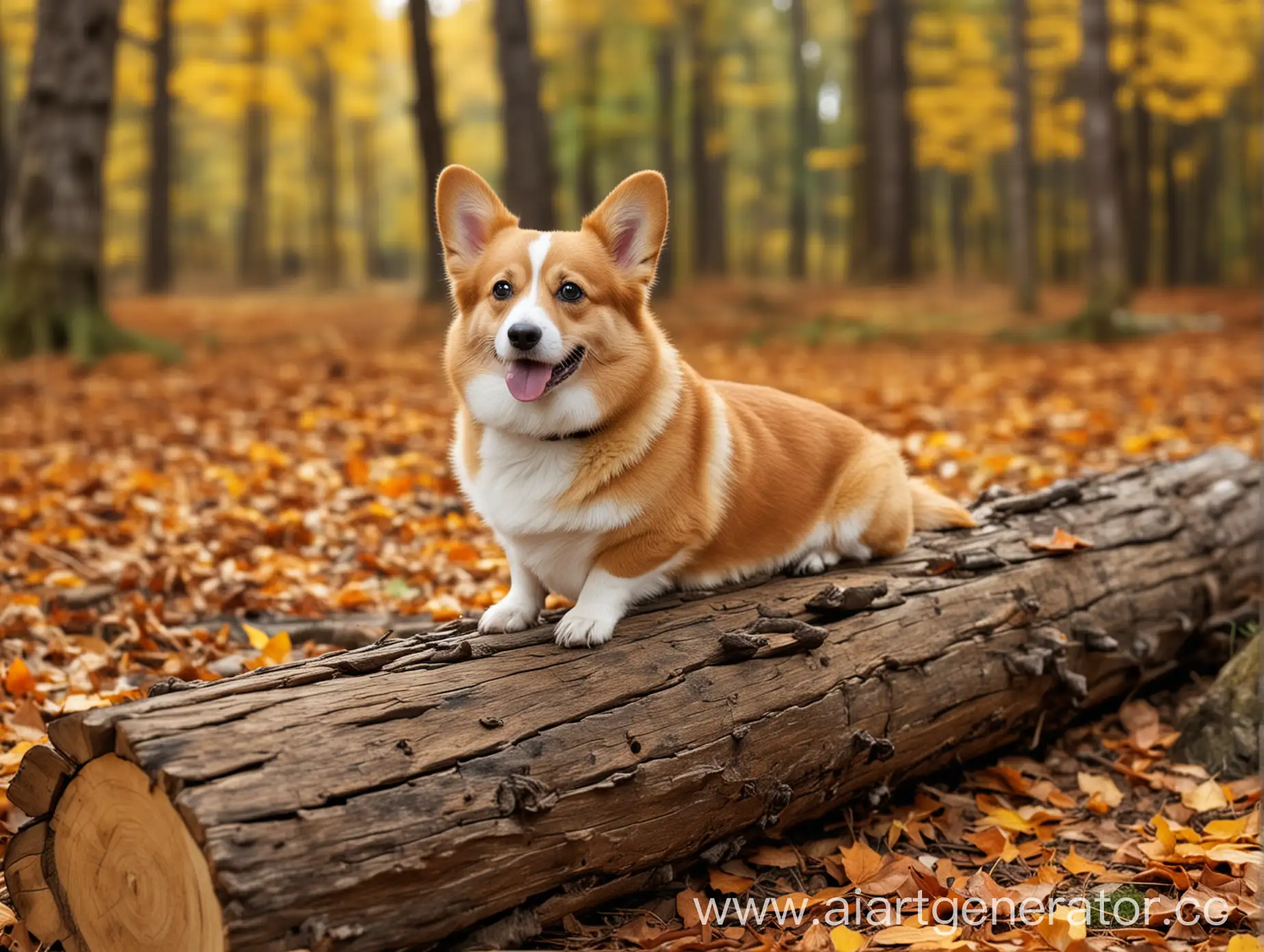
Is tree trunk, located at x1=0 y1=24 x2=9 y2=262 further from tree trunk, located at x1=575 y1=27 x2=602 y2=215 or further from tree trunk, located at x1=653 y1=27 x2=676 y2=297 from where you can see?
tree trunk, located at x1=653 y1=27 x2=676 y2=297

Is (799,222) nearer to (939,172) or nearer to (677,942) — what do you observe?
(939,172)

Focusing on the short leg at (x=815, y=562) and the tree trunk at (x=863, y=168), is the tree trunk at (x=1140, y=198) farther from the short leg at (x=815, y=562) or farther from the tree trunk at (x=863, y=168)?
the short leg at (x=815, y=562)

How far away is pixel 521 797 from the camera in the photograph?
222 centimetres

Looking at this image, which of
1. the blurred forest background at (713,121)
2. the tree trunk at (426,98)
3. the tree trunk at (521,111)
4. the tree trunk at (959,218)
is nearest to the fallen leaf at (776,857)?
the blurred forest background at (713,121)

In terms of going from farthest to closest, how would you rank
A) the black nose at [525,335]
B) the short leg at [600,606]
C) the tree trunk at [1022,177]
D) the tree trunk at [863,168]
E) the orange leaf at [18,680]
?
the tree trunk at [863,168]
the tree trunk at [1022,177]
the orange leaf at [18,680]
the short leg at [600,606]
the black nose at [525,335]

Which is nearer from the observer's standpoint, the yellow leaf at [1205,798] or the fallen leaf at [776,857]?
the fallen leaf at [776,857]

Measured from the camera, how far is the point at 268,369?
888 centimetres

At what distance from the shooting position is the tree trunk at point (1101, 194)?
36.2 feet

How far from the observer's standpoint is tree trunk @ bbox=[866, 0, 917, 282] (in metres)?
17.2

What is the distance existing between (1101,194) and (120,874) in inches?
468

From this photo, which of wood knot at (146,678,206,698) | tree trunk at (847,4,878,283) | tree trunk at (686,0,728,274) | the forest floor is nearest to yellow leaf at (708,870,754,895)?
the forest floor

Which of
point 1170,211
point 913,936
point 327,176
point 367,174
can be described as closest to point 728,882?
point 913,936

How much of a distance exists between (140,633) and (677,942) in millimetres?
2375

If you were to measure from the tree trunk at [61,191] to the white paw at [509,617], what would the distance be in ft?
22.7
